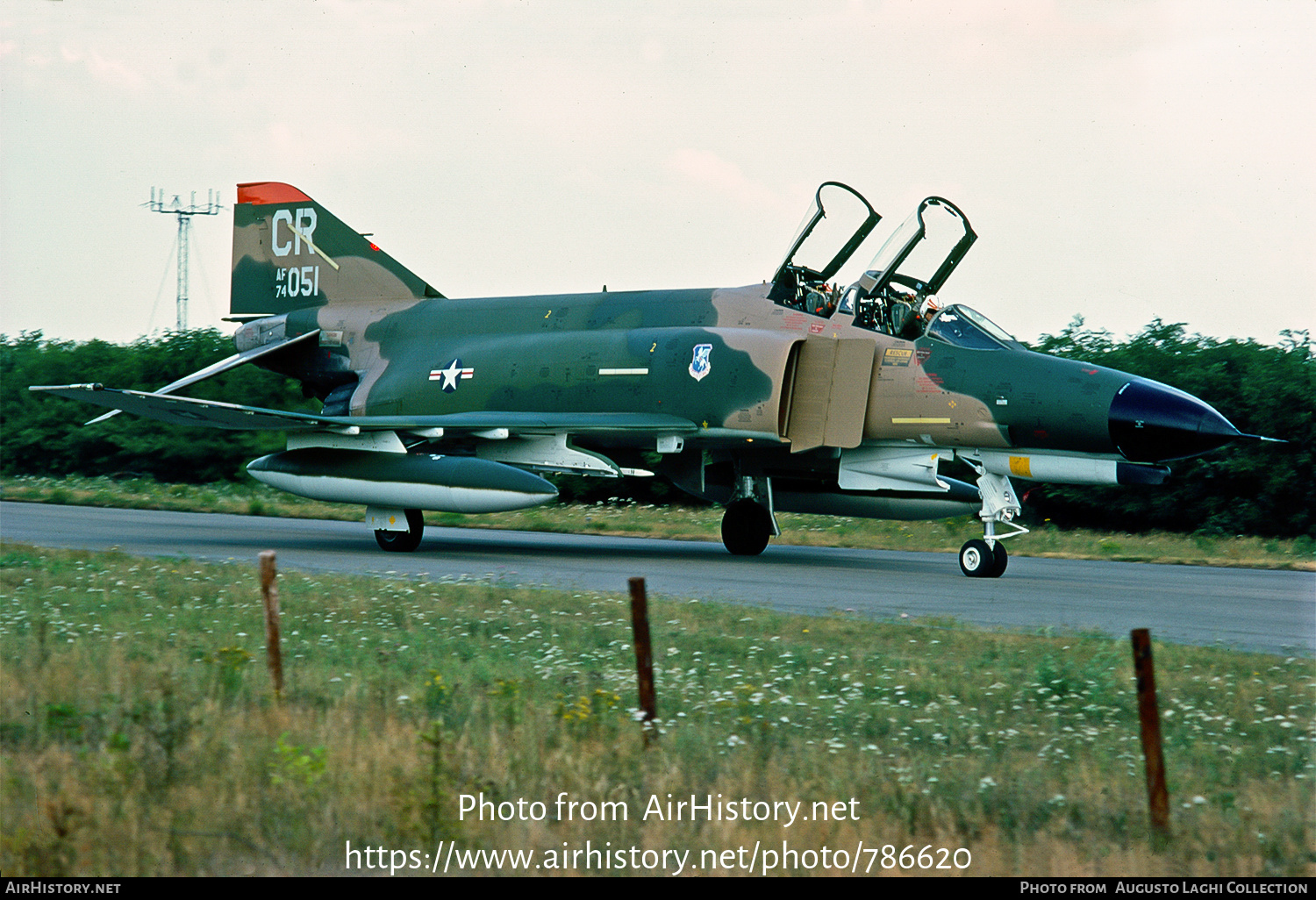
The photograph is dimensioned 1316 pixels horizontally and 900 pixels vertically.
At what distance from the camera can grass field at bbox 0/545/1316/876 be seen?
486 centimetres

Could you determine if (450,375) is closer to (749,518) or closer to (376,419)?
(376,419)

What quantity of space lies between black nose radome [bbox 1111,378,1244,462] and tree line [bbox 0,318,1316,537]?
281 inches

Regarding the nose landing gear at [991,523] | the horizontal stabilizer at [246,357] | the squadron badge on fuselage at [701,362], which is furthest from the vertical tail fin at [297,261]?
the nose landing gear at [991,523]

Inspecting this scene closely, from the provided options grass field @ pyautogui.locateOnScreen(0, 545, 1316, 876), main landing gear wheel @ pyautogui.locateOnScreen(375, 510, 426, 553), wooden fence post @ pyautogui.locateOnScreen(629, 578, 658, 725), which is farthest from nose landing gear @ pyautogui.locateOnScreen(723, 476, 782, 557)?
wooden fence post @ pyautogui.locateOnScreen(629, 578, 658, 725)

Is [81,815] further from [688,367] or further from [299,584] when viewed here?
[688,367]

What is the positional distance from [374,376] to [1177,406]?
11.5 m

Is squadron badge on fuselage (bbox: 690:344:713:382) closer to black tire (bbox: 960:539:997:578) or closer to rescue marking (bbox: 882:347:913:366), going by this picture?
rescue marking (bbox: 882:347:913:366)

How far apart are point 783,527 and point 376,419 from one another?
8904mm

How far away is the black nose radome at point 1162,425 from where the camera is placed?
13172 millimetres

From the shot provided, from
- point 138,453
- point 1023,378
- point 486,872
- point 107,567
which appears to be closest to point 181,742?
point 486,872

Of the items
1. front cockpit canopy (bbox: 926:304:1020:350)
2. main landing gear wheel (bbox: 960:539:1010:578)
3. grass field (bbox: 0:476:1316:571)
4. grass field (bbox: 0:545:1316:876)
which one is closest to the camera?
grass field (bbox: 0:545:1316:876)

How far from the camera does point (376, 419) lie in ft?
55.5

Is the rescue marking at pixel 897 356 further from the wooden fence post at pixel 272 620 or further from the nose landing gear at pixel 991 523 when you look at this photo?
the wooden fence post at pixel 272 620

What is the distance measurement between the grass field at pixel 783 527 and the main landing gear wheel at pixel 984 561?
4207mm
